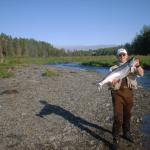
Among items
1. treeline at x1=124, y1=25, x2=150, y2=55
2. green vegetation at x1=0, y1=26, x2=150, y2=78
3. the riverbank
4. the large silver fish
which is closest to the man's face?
the large silver fish

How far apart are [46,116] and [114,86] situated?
591 cm

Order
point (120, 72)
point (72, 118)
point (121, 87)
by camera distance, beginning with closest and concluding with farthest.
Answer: point (120, 72) < point (121, 87) < point (72, 118)

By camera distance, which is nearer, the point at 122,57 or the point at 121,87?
the point at 122,57

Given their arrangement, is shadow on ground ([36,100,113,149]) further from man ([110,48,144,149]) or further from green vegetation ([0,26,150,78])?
green vegetation ([0,26,150,78])

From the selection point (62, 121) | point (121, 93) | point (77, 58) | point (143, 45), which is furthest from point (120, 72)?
point (77, 58)

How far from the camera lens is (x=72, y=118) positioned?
14242 mm

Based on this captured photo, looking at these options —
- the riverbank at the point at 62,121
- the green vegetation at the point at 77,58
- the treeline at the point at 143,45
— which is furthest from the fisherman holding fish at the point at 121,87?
the treeline at the point at 143,45

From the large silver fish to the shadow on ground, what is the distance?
7.58ft

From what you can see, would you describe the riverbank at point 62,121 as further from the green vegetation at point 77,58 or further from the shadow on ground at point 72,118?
the green vegetation at point 77,58

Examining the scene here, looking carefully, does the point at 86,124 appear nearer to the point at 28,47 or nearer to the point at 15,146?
the point at 15,146

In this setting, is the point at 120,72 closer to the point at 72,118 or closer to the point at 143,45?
the point at 72,118

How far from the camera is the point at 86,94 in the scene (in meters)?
21.4

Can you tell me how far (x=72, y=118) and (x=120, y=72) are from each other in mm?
5445

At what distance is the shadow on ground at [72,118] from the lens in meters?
11.4
